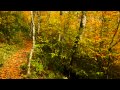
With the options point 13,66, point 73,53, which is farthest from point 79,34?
point 13,66

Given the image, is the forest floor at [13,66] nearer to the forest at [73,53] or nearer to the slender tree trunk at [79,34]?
the forest at [73,53]

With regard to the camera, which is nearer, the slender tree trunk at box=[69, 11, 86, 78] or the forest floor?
the forest floor

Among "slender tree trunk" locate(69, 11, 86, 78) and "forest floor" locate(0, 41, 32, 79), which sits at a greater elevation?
"slender tree trunk" locate(69, 11, 86, 78)

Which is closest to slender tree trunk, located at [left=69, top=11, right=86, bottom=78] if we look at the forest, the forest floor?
the forest

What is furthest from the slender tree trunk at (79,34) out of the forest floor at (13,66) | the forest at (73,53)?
the forest floor at (13,66)

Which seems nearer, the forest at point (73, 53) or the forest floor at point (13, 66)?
the forest floor at point (13, 66)

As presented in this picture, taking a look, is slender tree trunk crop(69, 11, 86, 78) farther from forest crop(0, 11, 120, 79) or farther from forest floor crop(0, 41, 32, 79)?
forest floor crop(0, 41, 32, 79)

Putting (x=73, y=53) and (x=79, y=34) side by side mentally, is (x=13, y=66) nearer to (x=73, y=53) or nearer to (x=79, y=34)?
(x=73, y=53)
